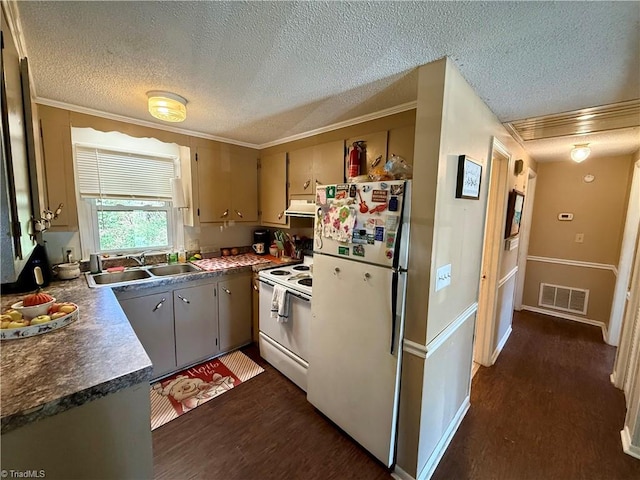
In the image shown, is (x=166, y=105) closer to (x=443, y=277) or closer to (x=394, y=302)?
(x=394, y=302)

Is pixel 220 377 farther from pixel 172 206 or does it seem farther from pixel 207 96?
pixel 207 96

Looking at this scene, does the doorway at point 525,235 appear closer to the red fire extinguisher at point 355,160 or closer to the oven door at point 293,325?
the red fire extinguisher at point 355,160

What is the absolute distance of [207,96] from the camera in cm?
179

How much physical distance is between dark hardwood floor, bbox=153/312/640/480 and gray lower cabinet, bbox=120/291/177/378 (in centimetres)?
57

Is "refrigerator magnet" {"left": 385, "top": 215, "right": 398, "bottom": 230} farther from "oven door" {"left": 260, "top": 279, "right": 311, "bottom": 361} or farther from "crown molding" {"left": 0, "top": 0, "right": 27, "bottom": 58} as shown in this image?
"crown molding" {"left": 0, "top": 0, "right": 27, "bottom": 58}

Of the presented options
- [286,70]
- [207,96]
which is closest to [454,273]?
[286,70]

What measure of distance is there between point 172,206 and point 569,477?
373 cm

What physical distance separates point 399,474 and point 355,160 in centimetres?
202

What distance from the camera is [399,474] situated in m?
1.57

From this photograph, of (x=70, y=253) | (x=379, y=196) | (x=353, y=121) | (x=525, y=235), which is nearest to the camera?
(x=379, y=196)

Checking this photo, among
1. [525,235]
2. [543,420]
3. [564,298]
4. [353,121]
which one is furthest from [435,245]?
[564,298]

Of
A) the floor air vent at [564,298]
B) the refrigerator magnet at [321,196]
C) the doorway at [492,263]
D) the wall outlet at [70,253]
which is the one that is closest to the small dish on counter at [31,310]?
the wall outlet at [70,253]

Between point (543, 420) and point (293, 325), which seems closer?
point (543, 420)

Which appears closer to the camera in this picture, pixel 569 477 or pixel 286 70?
pixel 286 70
